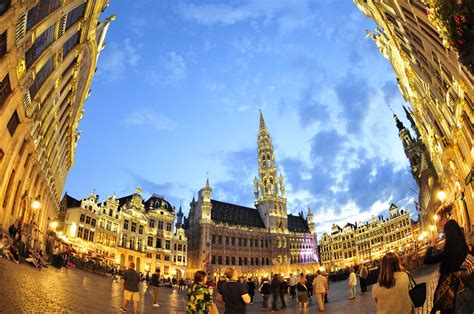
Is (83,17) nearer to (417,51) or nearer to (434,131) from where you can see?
(417,51)

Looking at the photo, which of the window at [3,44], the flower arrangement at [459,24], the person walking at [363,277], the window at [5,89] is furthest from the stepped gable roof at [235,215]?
the flower arrangement at [459,24]

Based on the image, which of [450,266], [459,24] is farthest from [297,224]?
[450,266]

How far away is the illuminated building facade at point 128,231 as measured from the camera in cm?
4844

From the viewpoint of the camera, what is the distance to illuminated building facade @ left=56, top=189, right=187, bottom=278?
48.4 metres

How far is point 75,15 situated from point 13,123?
10.0 m

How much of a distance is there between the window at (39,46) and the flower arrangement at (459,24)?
1993 cm

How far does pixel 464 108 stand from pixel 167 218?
59620 mm

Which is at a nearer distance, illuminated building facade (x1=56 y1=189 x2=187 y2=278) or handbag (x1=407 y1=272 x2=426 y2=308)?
handbag (x1=407 y1=272 x2=426 y2=308)

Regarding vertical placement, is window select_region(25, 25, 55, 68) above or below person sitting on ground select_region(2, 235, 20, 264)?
above

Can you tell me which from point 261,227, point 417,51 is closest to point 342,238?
point 261,227

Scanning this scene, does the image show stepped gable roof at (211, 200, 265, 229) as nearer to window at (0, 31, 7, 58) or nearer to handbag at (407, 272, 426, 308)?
window at (0, 31, 7, 58)

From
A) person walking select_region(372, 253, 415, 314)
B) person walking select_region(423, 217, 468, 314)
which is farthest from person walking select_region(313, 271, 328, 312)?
person walking select_region(372, 253, 415, 314)

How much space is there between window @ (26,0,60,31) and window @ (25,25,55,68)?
56.1 inches

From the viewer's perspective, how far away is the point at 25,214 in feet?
77.4
